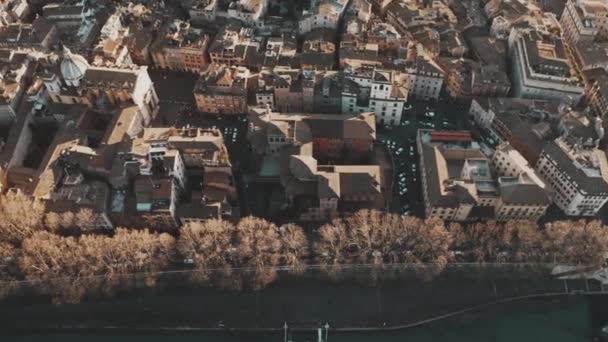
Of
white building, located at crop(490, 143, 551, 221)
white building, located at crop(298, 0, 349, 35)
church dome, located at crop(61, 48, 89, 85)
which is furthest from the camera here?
white building, located at crop(298, 0, 349, 35)

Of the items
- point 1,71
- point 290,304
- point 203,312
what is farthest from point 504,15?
point 1,71

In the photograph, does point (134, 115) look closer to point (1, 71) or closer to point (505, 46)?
point (1, 71)

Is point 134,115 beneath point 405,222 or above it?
above

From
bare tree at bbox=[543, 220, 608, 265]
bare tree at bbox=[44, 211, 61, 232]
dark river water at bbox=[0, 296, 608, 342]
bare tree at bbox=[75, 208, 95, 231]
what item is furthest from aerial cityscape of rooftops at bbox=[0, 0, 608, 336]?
dark river water at bbox=[0, 296, 608, 342]

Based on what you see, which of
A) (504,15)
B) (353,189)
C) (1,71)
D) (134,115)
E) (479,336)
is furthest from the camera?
(504,15)

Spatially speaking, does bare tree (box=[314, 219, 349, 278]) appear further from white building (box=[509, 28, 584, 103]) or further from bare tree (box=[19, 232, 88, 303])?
white building (box=[509, 28, 584, 103])

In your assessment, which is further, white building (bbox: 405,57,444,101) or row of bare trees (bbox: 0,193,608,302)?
white building (bbox: 405,57,444,101)

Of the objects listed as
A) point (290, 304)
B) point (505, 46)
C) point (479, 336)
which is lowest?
point (479, 336)
